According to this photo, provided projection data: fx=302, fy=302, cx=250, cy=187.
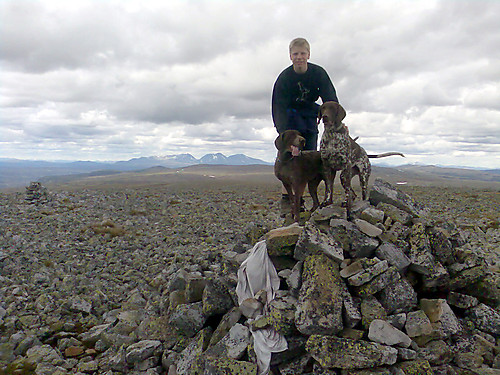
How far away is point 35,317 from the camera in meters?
7.24

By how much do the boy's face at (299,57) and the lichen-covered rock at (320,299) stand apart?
12.9ft

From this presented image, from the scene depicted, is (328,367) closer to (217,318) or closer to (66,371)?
(217,318)

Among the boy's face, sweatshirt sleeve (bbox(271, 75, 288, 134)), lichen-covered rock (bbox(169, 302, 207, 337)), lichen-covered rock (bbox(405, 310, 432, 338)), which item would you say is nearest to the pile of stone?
lichen-covered rock (bbox(169, 302, 207, 337))

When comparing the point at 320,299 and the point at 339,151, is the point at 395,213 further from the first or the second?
the point at 320,299

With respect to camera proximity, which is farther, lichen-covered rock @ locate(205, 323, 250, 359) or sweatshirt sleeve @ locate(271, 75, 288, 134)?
sweatshirt sleeve @ locate(271, 75, 288, 134)

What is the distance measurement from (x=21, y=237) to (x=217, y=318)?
34.7ft

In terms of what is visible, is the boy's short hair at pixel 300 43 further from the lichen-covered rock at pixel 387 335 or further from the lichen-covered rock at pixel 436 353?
the lichen-covered rock at pixel 436 353

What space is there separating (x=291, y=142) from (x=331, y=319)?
3.45 m

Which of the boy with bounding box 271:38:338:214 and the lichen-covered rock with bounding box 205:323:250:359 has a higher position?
the boy with bounding box 271:38:338:214

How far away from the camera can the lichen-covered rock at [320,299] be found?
438cm

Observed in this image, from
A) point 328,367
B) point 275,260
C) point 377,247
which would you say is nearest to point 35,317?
point 275,260

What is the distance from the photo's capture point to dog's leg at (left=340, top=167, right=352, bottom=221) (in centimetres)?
604

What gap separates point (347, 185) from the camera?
20.2 ft

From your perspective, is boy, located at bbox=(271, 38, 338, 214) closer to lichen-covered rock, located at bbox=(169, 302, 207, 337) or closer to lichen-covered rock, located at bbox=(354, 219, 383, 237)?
lichen-covered rock, located at bbox=(354, 219, 383, 237)
